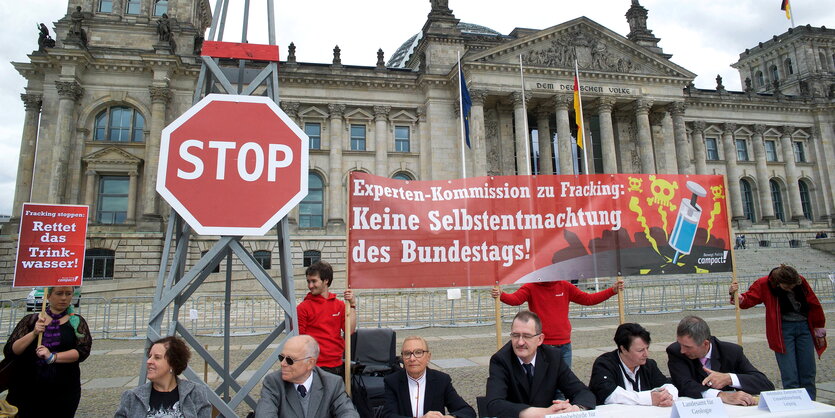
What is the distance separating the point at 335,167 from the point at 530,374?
31.7 metres

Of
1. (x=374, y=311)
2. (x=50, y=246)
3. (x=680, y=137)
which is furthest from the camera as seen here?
(x=680, y=137)

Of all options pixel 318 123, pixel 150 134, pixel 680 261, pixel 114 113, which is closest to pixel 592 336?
pixel 680 261

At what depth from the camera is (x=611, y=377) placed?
4.53 m

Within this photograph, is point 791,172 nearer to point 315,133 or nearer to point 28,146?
point 315,133

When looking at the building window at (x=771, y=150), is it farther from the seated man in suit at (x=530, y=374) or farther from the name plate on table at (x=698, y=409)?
the name plate on table at (x=698, y=409)

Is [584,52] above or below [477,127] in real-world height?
above

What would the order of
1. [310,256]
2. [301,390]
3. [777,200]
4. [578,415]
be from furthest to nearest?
[777,200] → [310,256] → [301,390] → [578,415]

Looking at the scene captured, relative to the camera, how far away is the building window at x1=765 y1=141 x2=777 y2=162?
45.7 m

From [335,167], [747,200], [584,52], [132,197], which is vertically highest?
[584,52]

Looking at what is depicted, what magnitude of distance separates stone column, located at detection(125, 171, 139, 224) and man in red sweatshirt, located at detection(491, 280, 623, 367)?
31478mm

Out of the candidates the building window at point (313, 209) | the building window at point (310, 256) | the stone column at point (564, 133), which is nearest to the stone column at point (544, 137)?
the stone column at point (564, 133)

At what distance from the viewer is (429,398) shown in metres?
4.31

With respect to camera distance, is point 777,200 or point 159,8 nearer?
point 159,8

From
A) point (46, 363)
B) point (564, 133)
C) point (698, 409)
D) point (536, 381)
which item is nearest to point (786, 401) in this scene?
point (698, 409)
